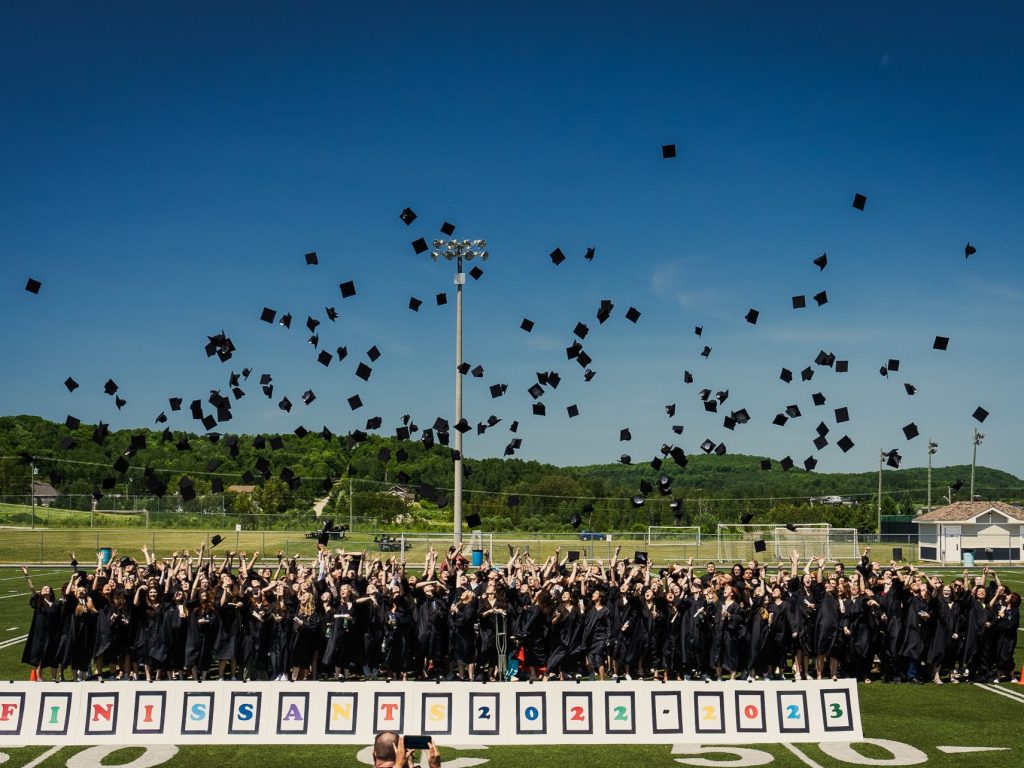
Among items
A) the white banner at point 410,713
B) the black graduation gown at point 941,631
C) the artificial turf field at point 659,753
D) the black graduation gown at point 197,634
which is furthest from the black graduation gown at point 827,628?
the black graduation gown at point 197,634

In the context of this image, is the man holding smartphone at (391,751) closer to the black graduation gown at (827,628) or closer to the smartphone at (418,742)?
the smartphone at (418,742)

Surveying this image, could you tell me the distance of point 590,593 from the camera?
1420cm

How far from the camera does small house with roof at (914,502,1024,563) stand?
156 ft

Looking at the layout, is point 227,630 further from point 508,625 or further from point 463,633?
point 508,625

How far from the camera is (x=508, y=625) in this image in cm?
1361

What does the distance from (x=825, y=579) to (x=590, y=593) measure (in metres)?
3.64

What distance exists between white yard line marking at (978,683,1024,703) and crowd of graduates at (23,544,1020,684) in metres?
0.42

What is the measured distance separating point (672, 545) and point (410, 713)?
31493 millimetres

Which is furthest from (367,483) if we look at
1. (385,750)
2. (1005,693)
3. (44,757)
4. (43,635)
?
(385,750)

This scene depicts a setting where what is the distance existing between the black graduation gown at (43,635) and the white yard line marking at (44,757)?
11.2ft

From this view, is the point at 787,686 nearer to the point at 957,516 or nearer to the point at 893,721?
the point at 893,721

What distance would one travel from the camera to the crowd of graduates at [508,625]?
42.9ft

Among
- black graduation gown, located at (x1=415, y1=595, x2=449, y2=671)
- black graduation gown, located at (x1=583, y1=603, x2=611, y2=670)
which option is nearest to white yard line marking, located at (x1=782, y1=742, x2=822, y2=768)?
black graduation gown, located at (x1=583, y1=603, x2=611, y2=670)

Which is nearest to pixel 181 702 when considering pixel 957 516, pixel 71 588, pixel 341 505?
pixel 71 588
